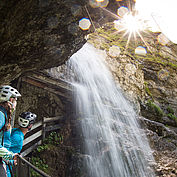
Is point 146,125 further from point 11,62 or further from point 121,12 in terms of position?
point 11,62

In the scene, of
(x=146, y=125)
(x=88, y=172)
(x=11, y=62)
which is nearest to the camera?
(x=11, y=62)

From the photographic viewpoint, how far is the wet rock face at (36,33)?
→ 297 cm

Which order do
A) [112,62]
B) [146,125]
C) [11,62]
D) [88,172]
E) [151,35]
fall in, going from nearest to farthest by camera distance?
[11,62] < [88,172] < [146,125] < [112,62] < [151,35]

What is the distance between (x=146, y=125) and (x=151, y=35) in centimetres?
1355

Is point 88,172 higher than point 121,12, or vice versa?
point 121,12

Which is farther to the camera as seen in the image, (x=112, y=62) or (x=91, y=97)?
(x=112, y=62)

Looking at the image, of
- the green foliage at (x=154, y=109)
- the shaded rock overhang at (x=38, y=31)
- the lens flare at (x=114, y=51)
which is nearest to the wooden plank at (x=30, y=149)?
the shaded rock overhang at (x=38, y=31)

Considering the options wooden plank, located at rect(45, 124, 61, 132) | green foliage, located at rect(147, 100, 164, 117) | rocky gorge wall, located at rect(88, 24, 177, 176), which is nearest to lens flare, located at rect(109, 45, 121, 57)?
rocky gorge wall, located at rect(88, 24, 177, 176)

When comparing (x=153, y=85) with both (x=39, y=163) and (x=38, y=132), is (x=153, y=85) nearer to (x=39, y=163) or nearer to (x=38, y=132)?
(x=38, y=132)

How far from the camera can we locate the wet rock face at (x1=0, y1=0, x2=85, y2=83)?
2.97 metres

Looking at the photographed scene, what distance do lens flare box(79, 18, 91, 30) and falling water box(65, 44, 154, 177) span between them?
277cm

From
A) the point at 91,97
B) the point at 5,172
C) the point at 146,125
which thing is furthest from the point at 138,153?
the point at 5,172

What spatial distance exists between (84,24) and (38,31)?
1.29m

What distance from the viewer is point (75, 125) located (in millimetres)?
7215
